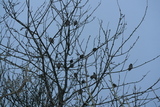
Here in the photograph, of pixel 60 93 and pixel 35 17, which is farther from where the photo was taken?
Answer: pixel 35 17

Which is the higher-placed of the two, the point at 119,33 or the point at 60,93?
the point at 119,33

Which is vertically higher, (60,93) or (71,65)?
(71,65)

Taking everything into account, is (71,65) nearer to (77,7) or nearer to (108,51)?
(108,51)

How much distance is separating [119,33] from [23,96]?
2.50 metres

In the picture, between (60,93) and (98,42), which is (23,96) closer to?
(60,93)

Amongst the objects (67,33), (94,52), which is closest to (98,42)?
(94,52)

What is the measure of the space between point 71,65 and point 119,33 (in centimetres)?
93

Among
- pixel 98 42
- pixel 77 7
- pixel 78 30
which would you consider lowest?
pixel 98 42

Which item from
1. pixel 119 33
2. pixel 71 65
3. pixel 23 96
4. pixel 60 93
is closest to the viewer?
pixel 60 93

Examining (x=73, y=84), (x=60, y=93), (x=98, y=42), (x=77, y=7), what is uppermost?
(x=77, y=7)

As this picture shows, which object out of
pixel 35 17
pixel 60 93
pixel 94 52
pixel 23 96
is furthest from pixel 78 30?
pixel 23 96

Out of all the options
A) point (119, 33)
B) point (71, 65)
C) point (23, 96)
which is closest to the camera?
point (71, 65)

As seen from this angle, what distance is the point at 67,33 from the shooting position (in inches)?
127

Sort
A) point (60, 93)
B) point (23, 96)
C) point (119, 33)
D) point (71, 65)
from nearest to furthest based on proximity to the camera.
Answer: point (60, 93) < point (71, 65) < point (119, 33) < point (23, 96)
